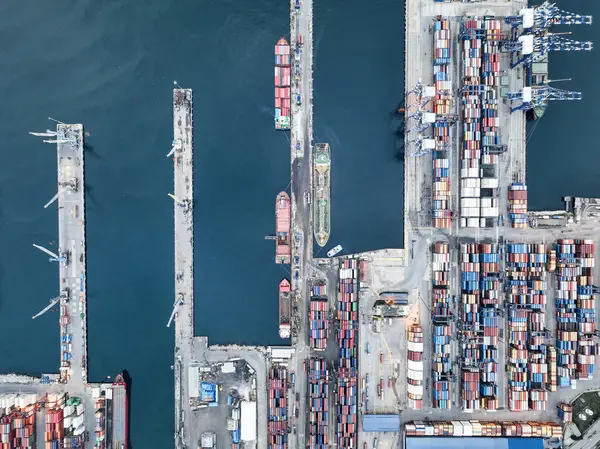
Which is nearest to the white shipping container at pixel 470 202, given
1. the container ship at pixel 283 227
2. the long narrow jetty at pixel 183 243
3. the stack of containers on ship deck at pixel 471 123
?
the stack of containers on ship deck at pixel 471 123

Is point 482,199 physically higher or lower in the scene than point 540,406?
higher

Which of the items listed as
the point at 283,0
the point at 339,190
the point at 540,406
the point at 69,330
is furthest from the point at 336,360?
the point at 283,0

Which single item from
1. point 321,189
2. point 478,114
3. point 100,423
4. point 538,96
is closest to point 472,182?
point 478,114

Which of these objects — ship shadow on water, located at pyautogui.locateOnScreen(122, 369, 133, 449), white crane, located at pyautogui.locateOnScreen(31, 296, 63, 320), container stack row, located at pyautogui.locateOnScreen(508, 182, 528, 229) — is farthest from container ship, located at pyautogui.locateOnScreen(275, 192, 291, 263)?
white crane, located at pyautogui.locateOnScreen(31, 296, 63, 320)

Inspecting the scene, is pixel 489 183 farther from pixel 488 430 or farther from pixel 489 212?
pixel 488 430

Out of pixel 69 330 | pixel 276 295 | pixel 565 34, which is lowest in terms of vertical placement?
pixel 69 330

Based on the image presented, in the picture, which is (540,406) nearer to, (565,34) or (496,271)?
(496,271)
